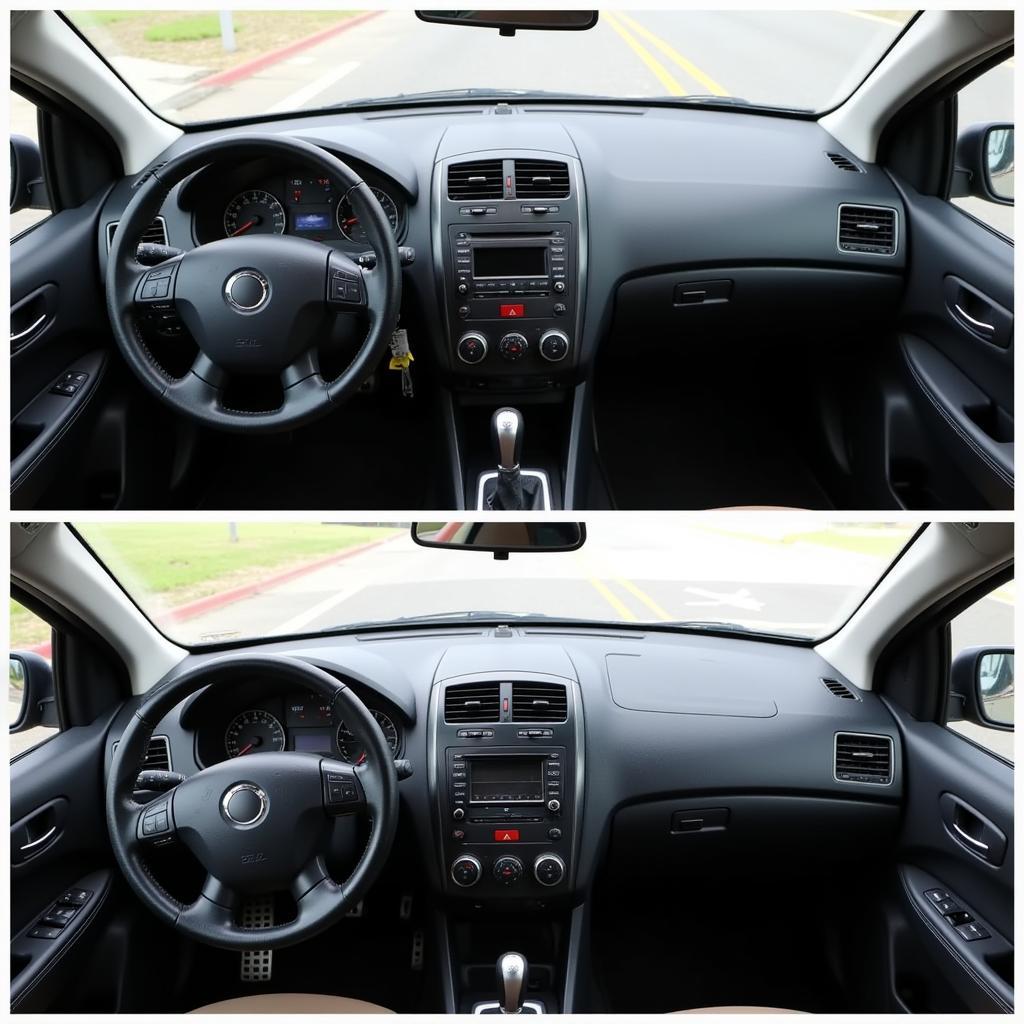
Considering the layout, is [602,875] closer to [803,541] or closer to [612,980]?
[612,980]

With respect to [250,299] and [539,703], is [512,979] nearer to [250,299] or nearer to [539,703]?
[539,703]

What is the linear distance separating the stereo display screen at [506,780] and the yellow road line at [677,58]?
1.93m

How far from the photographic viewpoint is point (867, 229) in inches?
103

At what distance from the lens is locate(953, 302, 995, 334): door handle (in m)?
2.35

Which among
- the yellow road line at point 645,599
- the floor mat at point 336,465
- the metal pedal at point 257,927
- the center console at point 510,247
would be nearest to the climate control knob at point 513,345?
the center console at point 510,247

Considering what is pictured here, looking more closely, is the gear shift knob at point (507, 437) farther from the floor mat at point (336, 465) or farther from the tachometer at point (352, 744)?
the tachometer at point (352, 744)

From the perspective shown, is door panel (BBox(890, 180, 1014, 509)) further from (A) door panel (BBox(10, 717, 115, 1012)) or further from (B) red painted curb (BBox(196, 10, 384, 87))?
(A) door panel (BBox(10, 717, 115, 1012))

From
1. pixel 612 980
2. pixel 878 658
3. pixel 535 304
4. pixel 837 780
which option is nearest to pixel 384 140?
pixel 535 304

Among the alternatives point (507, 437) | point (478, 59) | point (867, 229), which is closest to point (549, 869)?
point (507, 437)

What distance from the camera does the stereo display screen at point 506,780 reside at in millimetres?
2225

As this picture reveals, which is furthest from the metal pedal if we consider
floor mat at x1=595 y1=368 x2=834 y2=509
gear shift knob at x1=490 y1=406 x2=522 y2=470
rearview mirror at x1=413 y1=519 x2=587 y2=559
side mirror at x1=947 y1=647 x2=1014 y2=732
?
side mirror at x1=947 y1=647 x2=1014 y2=732

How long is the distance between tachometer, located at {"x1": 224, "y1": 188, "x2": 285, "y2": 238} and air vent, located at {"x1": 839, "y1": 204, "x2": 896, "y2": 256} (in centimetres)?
153

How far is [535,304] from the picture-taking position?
2.44 m

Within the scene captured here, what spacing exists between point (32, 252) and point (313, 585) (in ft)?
4.78
